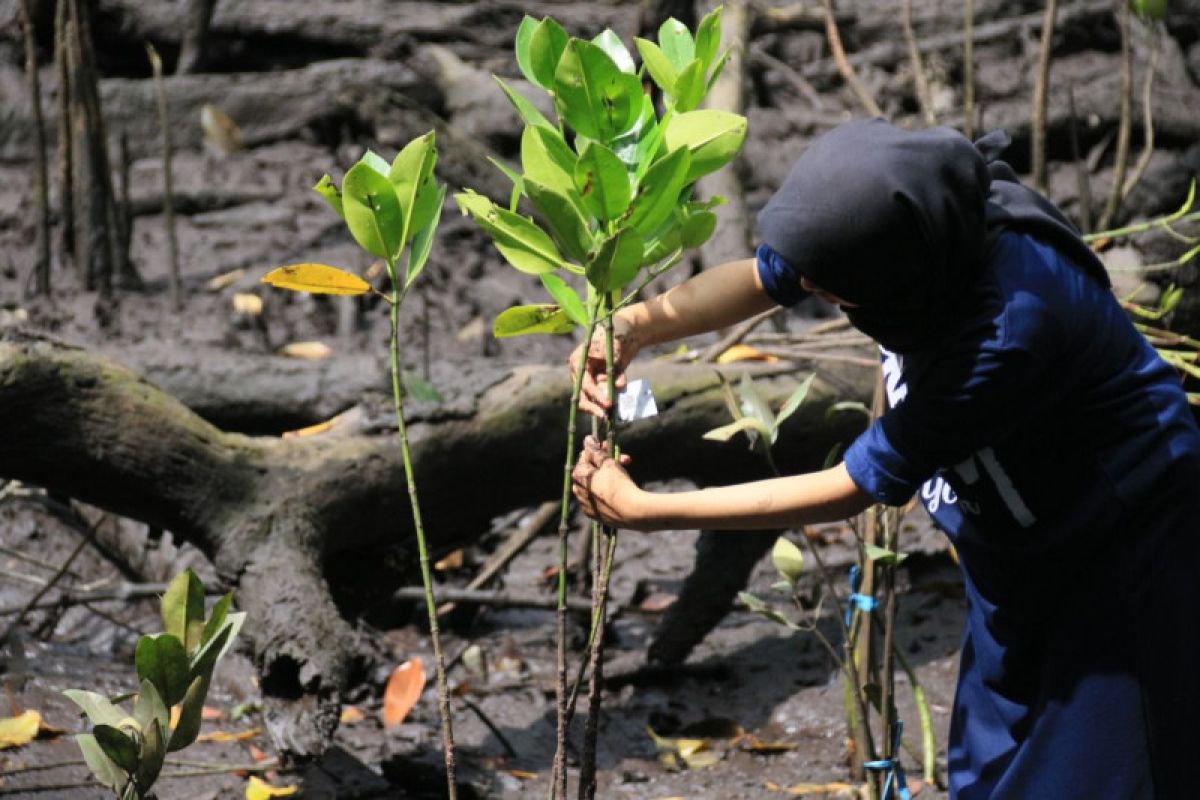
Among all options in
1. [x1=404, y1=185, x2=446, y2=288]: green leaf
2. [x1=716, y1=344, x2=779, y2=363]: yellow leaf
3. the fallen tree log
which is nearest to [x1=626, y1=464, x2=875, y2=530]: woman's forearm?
[x1=404, y1=185, x2=446, y2=288]: green leaf

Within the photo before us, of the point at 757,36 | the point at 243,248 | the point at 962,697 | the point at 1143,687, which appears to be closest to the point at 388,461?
the point at 962,697

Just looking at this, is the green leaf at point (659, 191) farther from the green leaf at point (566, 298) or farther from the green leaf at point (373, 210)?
the green leaf at point (373, 210)

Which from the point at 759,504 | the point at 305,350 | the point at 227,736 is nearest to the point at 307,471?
the point at 227,736

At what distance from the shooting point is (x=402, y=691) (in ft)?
11.3

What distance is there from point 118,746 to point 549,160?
1018 millimetres

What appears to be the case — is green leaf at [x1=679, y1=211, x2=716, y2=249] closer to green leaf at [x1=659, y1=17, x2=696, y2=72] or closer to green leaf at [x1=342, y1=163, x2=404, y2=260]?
green leaf at [x1=659, y1=17, x2=696, y2=72]

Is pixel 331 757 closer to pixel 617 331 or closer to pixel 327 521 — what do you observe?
pixel 327 521

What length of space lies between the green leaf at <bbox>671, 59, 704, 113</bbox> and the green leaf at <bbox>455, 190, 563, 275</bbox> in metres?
0.26

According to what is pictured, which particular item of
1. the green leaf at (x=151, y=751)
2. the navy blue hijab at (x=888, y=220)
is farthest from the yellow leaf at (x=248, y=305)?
the navy blue hijab at (x=888, y=220)

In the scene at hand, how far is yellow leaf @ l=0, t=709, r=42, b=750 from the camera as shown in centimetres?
300

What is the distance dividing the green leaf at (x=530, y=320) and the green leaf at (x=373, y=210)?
0.58 ft

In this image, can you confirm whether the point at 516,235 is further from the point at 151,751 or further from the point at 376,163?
the point at 151,751

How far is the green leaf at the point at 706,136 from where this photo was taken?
6.28 ft

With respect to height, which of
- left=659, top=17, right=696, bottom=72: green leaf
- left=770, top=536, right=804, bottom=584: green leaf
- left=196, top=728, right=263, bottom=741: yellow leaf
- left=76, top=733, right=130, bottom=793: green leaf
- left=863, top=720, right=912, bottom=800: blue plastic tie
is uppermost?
left=659, top=17, right=696, bottom=72: green leaf
